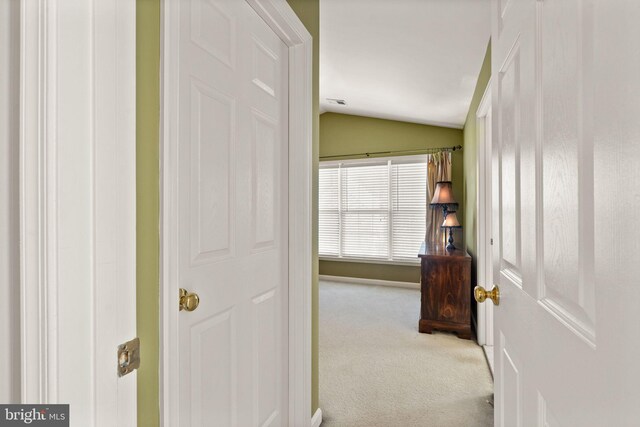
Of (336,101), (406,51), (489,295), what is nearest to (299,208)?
(489,295)

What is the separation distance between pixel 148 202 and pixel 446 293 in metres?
3.09

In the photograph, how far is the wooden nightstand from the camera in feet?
10.8

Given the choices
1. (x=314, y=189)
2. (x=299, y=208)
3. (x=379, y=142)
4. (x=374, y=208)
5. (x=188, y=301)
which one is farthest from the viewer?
(x=374, y=208)

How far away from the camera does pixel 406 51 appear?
2.74 meters

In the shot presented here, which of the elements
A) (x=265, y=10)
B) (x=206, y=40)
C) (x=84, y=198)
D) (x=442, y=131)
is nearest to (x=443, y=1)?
(x=265, y=10)

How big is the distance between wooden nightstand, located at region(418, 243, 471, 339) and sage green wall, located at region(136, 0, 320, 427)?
2926 millimetres

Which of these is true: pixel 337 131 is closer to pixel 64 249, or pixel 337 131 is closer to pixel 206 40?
pixel 206 40

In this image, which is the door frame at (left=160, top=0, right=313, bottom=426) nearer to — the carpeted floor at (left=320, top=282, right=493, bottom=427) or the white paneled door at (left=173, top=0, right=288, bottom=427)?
the white paneled door at (left=173, top=0, right=288, bottom=427)

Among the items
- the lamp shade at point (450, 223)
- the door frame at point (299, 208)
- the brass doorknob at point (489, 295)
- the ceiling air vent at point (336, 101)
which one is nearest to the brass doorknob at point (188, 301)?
the door frame at point (299, 208)

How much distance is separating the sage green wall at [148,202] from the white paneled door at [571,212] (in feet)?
2.86

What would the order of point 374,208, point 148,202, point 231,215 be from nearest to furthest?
point 148,202
point 231,215
point 374,208

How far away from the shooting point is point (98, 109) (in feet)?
2.12

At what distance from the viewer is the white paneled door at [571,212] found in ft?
1.41

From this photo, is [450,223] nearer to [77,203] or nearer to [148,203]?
[148,203]
